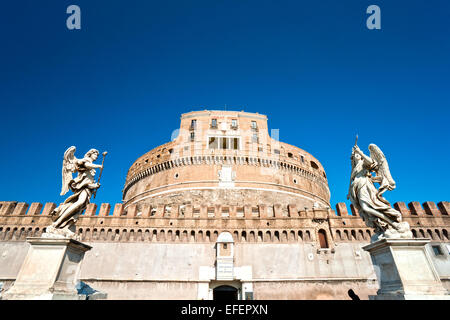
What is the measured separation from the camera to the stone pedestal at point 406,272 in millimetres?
3742

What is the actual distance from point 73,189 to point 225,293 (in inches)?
576

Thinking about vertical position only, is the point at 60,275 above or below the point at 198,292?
below

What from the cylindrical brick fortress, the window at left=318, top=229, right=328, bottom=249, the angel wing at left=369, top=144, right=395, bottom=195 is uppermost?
the cylindrical brick fortress

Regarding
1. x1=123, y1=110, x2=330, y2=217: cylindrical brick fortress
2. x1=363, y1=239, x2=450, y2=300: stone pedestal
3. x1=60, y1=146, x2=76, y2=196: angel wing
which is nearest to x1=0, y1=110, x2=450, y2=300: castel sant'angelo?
x1=123, y1=110, x2=330, y2=217: cylindrical brick fortress

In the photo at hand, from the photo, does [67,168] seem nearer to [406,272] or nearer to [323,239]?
[406,272]

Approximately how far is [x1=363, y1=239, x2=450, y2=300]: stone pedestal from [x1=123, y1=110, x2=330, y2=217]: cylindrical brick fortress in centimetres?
2079

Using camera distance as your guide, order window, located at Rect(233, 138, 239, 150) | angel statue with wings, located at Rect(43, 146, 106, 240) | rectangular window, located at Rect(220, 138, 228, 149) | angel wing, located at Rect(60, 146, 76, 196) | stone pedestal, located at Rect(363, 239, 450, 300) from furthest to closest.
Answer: rectangular window, located at Rect(220, 138, 228, 149)
window, located at Rect(233, 138, 239, 150)
angel wing, located at Rect(60, 146, 76, 196)
angel statue with wings, located at Rect(43, 146, 106, 240)
stone pedestal, located at Rect(363, 239, 450, 300)

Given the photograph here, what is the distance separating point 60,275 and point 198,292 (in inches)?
500

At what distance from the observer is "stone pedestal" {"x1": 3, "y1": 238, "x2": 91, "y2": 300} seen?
4.07 m

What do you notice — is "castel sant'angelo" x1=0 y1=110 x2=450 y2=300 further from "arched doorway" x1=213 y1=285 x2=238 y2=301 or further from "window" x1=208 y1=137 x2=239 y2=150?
"window" x1=208 y1=137 x2=239 y2=150

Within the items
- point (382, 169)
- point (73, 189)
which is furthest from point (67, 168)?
point (382, 169)
